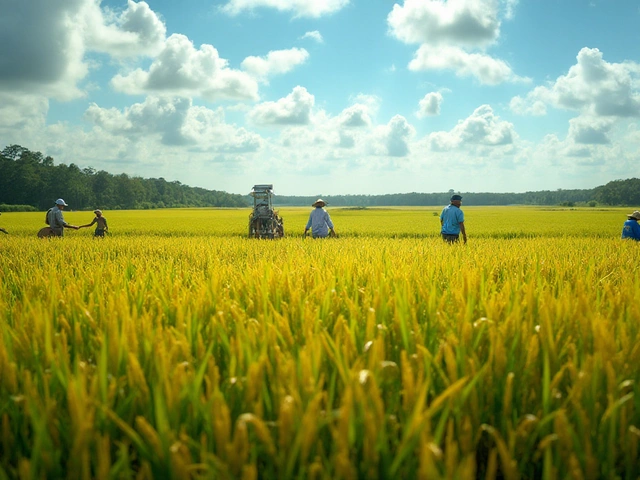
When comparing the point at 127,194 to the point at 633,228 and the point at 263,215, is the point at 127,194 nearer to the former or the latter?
the point at 263,215

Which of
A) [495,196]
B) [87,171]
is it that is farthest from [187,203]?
[495,196]

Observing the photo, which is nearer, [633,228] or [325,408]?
[325,408]

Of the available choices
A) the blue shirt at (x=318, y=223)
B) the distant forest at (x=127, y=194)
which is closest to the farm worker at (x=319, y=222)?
the blue shirt at (x=318, y=223)

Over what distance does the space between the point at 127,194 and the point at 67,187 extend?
20.0m

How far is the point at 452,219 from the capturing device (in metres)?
10.8

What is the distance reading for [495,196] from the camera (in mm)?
160250

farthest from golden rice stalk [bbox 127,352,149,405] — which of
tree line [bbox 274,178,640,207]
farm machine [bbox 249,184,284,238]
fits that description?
tree line [bbox 274,178,640,207]

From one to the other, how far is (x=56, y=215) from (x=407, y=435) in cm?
1609

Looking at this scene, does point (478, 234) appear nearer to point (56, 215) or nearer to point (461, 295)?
point (56, 215)

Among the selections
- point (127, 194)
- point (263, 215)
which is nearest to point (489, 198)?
point (127, 194)

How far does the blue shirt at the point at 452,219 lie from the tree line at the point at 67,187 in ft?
290

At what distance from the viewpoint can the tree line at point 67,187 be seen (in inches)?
3583

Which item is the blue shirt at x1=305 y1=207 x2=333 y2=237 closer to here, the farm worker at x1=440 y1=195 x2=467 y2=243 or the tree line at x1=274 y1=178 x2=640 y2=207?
the farm worker at x1=440 y1=195 x2=467 y2=243

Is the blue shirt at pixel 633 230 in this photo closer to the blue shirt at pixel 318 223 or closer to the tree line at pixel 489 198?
the blue shirt at pixel 318 223
